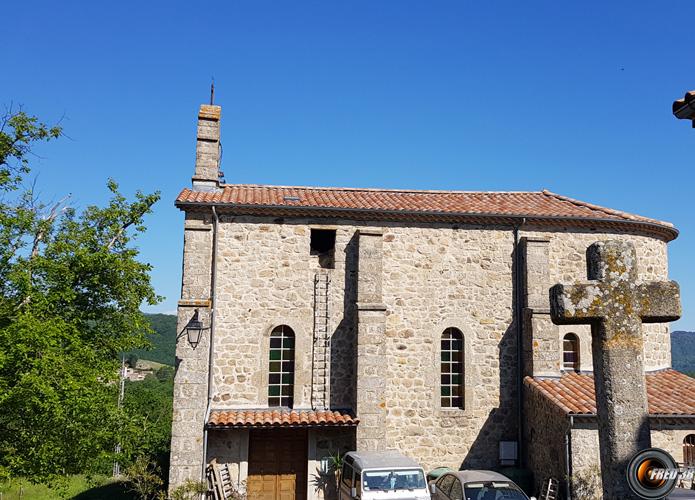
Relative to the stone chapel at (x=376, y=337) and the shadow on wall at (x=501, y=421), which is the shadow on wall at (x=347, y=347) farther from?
the shadow on wall at (x=501, y=421)

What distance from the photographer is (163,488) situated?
13.3 meters

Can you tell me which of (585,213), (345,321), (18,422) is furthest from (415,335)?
(18,422)

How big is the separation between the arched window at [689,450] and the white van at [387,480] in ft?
21.6

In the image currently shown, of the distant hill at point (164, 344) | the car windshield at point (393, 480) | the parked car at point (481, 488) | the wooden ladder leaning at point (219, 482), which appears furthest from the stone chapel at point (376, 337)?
the distant hill at point (164, 344)

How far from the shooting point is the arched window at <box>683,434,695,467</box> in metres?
12.4

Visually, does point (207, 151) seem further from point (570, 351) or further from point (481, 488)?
point (570, 351)

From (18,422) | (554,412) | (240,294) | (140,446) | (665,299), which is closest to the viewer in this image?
(665,299)

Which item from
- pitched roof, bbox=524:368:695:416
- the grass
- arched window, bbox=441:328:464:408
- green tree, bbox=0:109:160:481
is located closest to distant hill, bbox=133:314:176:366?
the grass

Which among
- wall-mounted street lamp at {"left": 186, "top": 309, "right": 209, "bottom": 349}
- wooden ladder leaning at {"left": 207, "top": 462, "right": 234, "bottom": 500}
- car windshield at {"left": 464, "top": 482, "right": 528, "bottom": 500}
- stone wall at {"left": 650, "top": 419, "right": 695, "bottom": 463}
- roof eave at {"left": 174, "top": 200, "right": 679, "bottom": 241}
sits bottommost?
wooden ladder leaning at {"left": 207, "top": 462, "right": 234, "bottom": 500}

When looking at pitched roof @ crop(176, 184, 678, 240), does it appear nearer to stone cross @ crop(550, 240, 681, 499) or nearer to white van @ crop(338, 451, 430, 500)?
white van @ crop(338, 451, 430, 500)

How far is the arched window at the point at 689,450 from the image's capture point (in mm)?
12445

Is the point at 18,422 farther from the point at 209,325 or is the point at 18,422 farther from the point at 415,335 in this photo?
the point at 415,335

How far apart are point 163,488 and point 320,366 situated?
484 cm

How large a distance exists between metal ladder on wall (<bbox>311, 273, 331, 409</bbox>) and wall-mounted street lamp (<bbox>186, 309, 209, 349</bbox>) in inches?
116
